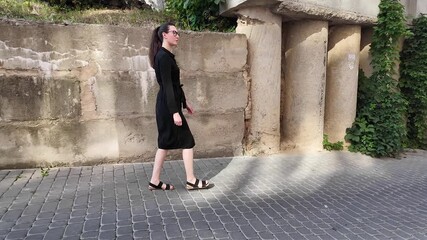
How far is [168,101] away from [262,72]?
254cm

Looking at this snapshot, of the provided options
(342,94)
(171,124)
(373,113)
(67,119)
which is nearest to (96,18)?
(67,119)

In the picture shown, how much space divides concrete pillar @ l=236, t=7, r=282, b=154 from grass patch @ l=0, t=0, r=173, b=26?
1.58 meters

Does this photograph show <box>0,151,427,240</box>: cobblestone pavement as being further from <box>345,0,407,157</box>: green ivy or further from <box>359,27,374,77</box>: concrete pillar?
<box>359,27,374,77</box>: concrete pillar

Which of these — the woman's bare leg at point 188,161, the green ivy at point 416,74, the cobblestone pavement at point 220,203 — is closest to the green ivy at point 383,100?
the green ivy at point 416,74

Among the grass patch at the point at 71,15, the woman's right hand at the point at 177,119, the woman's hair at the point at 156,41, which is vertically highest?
the grass patch at the point at 71,15

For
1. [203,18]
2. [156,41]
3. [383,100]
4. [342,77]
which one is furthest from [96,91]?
[383,100]

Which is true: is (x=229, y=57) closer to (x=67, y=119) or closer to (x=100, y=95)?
(x=100, y=95)

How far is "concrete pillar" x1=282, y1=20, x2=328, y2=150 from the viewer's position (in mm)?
6379

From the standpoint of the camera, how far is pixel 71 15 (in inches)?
227

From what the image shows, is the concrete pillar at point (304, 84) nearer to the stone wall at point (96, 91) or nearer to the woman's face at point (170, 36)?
the stone wall at point (96, 91)

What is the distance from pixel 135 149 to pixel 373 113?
452 cm

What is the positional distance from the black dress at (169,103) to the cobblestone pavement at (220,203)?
60 centimetres

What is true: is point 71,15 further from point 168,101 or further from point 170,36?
point 168,101

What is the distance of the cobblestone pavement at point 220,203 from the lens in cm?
320
